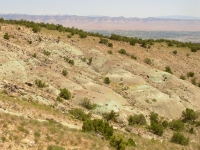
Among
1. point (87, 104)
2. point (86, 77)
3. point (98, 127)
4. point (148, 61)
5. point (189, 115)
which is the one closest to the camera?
point (98, 127)

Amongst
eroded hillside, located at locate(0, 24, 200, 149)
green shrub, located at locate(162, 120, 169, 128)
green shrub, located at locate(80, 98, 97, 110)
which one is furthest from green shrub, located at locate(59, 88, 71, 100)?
green shrub, located at locate(162, 120, 169, 128)

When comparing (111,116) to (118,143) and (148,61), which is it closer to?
(118,143)

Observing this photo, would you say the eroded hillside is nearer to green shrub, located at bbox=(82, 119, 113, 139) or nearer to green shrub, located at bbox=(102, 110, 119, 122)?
green shrub, located at bbox=(102, 110, 119, 122)

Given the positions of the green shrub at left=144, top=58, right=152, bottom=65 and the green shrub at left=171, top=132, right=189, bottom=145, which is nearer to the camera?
the green shrub at left=171, top=132, right=189, bottom=145

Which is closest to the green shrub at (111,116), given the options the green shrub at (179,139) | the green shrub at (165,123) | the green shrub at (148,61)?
the green shrub at (165,123)

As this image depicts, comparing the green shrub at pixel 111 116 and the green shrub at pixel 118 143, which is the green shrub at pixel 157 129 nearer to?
the green shrub at pixel 111 116

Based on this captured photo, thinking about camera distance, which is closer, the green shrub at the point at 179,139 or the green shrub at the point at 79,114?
the green shrub at the point at 79,114

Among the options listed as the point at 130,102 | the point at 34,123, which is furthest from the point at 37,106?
the point at 130,102

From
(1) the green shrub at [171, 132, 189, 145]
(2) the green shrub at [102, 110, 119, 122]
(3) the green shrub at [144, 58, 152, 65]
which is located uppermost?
(3) the green shrub at [144, 58, 152, 65]

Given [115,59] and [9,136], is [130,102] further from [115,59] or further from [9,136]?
[9,136]

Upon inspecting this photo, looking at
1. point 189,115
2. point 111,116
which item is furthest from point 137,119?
point 189,115

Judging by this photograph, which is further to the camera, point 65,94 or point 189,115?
point 189,115
